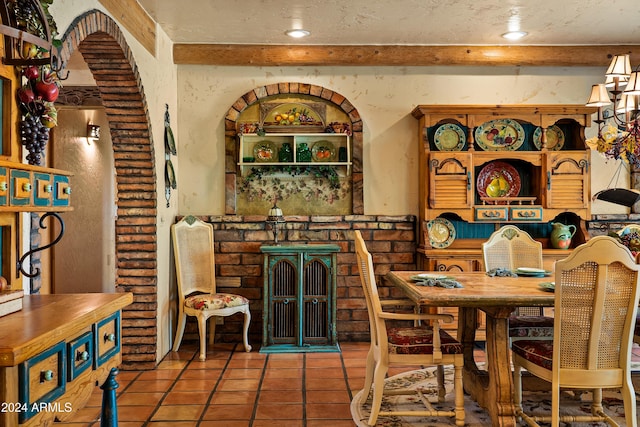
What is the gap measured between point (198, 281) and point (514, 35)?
11.2 feet

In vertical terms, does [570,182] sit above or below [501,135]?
below

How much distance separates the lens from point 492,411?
3137mm

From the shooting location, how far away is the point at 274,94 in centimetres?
536

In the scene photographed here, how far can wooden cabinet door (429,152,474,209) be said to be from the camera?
16.9ft

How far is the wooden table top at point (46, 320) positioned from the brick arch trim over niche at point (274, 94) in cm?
319

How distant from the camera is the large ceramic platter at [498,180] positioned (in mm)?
5418

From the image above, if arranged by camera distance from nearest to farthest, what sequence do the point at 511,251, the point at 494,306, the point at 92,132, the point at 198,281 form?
1. the point at 494,306
2. the point at 511,251
3. the point at 198,281
4. the point at 92,132

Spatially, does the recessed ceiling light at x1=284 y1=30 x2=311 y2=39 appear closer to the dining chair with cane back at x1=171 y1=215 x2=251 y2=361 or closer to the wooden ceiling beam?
the wooden ceiling beam

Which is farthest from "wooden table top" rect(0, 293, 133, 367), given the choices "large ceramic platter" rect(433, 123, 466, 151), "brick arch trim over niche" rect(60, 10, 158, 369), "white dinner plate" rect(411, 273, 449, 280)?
"large ceramic platter" rect(433, 123, 466, 151)

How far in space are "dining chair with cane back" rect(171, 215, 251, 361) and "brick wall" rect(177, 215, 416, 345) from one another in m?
0.21

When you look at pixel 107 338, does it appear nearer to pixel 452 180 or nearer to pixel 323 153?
pixel 323 153

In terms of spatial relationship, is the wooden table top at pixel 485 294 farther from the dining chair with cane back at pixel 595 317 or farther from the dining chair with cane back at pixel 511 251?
the dining chair with cane back at pixel 511 251

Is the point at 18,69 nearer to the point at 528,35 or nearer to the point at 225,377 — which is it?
the point at 225,377

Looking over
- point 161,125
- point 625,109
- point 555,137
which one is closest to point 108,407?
point 625,109
